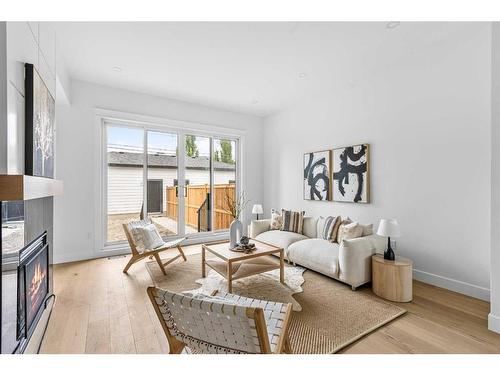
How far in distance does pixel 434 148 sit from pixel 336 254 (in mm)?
1698

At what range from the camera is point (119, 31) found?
2578 mm

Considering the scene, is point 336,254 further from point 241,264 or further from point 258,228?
point 258,228

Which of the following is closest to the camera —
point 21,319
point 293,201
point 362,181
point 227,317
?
point 227,317

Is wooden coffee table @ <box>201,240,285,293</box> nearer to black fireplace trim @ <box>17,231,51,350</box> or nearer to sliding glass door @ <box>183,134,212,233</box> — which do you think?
black fireplace trim @ <box>17,231,51,350</box>

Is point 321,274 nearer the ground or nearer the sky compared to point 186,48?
nearer the ground

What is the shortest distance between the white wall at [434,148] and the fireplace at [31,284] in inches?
148

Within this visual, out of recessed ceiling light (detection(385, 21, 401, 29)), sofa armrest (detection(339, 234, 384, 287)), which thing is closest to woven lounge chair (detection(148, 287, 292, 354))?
sofa armrest (detection(339, 234, 384, 287))

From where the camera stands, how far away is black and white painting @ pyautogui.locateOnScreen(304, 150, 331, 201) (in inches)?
164

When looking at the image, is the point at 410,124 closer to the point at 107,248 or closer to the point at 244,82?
the point at 244,82

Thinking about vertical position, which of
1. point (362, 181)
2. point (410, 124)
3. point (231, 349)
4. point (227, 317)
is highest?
point (410, 124)

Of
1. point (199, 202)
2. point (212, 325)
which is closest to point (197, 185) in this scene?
point (199, 202)

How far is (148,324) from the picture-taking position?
2109mm
